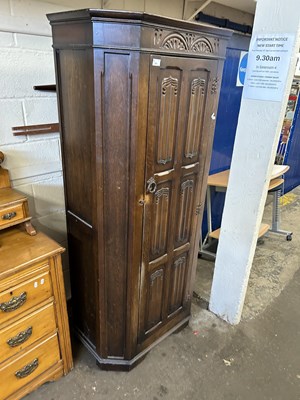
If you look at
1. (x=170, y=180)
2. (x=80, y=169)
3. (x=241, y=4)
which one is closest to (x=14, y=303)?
(x=80, y=169)

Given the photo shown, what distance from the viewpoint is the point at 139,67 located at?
3.56 ft

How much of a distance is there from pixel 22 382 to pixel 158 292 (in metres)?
0.79

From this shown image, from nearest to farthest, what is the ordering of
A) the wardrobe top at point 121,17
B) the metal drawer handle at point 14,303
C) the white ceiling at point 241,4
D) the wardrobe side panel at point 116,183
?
the wardrobe top at point 121,17 < the wardrobe side panel at point 116,183 < the metal drawer handle at point 14,303 < the white ceiling at point 241,4

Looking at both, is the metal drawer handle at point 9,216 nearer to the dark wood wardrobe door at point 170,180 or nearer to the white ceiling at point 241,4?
the dark wood wardrobe door at point 170,180

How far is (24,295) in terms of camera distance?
1.28 m

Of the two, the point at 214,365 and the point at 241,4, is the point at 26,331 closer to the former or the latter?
the point at 214,365

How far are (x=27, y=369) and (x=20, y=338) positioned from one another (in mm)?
207

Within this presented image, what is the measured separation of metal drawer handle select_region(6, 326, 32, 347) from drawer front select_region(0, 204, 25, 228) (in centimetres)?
49

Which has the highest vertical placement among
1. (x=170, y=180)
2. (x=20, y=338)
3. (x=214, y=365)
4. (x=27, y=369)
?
(x=170, y=180)

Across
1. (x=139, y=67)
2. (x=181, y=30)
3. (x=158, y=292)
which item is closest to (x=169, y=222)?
(x=158, y=292)

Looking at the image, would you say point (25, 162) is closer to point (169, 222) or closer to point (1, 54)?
point (1, 54)

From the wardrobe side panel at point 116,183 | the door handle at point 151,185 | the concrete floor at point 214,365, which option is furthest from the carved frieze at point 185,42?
the concrete floor at point 214,365

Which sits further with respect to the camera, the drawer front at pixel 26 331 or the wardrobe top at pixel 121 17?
the drawer front at pixel 26 331

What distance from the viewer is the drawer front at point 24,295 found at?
123cm
